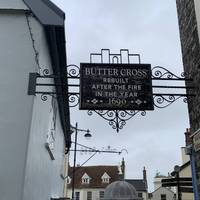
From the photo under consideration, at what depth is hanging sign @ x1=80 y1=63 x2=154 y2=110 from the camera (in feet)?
19.0

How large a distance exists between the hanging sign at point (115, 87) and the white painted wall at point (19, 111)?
971 mm

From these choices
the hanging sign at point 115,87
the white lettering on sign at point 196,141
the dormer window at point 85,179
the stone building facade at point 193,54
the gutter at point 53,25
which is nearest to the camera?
the white lettering on sign at point 196,141

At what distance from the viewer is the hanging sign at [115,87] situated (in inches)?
228

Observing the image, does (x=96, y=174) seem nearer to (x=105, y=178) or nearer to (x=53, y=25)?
→ (x=105, y=178)

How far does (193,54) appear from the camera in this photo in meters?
5.84

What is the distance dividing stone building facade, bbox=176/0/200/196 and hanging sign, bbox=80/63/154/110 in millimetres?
685

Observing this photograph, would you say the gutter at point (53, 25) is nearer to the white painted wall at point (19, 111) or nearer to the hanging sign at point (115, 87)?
the white painted wall at point (19, 111)

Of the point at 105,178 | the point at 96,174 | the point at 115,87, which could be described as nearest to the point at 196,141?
the point at 115,87

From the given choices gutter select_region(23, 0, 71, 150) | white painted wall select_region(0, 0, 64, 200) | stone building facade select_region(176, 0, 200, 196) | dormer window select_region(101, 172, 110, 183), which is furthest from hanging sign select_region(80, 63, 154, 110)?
dormer window select_region(101, 172, 110, 183)

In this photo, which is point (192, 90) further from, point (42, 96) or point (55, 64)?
point (55, 64)

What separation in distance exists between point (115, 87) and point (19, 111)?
1638 mm

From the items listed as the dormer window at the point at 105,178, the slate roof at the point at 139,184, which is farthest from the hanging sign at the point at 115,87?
the slate roof at the point at 139,184

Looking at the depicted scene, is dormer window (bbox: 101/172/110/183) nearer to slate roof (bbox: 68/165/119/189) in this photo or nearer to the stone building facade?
slate roof (bbox: 68/165/119/189)

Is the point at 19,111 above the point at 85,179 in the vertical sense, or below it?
below
